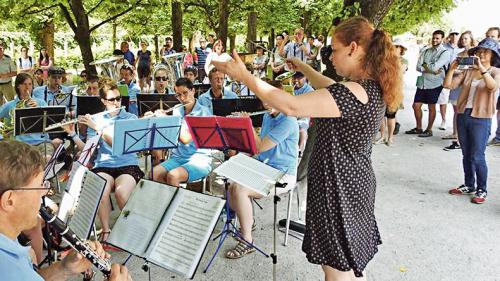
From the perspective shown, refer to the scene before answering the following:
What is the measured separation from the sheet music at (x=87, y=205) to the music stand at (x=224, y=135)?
128 cm

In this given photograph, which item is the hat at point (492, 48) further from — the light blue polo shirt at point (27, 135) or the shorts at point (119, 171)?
the light blue polo shirt at point (27, 135)

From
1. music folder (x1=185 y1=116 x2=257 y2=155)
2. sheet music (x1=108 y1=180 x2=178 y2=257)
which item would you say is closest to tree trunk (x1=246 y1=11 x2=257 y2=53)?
music folder (x1=185 y1=116 x2=257 y2=155)

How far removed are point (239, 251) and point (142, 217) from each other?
5.12 feet

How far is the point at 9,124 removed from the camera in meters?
5.26

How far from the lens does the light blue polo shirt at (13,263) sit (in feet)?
4.47

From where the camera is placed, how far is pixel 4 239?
1.42 metres

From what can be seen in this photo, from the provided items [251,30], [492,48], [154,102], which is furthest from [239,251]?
[251,30]

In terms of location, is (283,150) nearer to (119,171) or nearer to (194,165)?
(194,165)

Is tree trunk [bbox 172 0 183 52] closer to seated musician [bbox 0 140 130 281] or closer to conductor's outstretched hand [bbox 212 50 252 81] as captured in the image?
conductor's outstretched hand [bbox 212 50 252 81]

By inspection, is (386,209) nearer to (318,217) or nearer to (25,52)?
(318,217)

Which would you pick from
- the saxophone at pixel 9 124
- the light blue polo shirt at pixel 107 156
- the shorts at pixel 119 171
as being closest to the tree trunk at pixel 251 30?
the saxophone at pixel 9 124

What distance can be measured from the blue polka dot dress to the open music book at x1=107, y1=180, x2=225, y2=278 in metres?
0.55

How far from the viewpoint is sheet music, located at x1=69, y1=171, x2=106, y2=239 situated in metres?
2.59

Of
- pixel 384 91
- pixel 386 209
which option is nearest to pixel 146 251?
pixel 384 91
